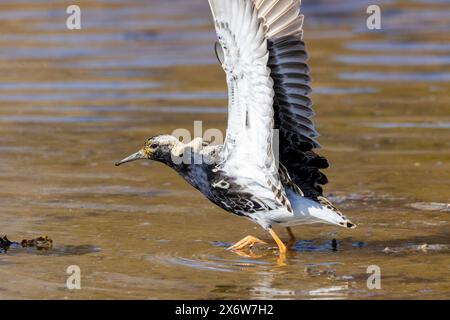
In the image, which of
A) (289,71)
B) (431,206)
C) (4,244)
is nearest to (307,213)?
(289,71)

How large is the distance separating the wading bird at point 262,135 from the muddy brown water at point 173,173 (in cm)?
43

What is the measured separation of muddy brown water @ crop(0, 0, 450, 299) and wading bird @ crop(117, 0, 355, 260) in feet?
1.42

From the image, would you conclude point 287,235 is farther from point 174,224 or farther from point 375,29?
point 375,29

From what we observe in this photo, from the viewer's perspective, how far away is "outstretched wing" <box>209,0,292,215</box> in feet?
25.2

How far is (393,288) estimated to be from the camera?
7.68 metres

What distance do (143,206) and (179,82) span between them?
670cm

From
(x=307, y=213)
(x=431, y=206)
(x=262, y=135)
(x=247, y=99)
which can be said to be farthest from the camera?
(x=431, y=206)

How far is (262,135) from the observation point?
26.5 feet

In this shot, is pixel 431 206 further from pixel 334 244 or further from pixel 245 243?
pixel 245 243

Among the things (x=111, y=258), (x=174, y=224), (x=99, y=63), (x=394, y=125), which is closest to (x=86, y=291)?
(x=111, y=258)

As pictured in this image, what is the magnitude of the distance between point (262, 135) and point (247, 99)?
349 millimetres

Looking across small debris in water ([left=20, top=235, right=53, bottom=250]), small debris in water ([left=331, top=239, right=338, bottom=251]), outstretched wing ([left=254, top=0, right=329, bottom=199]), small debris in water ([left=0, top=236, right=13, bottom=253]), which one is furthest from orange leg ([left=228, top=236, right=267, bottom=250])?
small debris in water ([left=0, top=236, right=13, bottom=253])

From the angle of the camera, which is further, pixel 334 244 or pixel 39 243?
pixel 334 244
